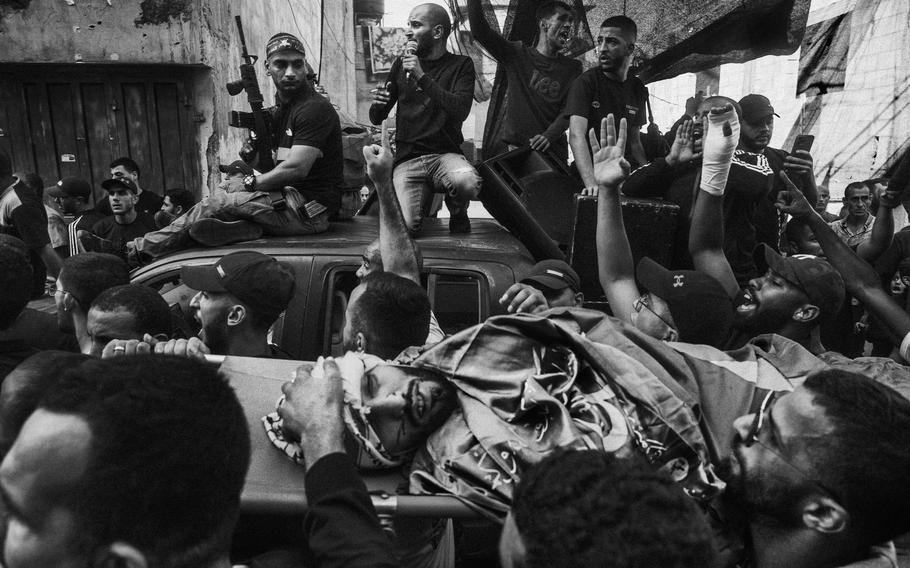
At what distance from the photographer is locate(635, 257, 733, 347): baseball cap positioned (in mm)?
2469

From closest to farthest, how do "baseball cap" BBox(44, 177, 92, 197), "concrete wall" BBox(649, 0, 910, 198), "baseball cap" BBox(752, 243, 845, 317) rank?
"baseball cap" BBox(752, 243, 845, 317)
"baseball cap" BBox(44, 177, 92, 197)
"concrete wall" BBox(649, 0, 910, 198)

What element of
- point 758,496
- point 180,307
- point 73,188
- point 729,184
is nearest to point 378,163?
point 180,307

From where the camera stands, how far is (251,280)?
267cm

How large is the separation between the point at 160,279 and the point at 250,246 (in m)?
0.46

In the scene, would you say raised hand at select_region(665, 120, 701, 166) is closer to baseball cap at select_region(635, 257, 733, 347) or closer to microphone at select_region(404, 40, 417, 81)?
baseball cap at select_region(635, 257, 733, 347)

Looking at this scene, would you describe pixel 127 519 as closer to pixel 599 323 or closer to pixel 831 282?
pixel 599 323

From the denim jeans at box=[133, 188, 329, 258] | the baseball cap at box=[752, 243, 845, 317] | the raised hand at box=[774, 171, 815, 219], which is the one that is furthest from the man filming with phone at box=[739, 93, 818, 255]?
the denim jeans at box=[133, 188, 329, 258]

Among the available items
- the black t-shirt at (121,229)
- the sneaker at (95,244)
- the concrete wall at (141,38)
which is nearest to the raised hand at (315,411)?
the sneaker at (95,244)

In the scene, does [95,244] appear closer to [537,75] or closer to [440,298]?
[440,298]

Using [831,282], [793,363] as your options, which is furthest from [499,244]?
[793,363]

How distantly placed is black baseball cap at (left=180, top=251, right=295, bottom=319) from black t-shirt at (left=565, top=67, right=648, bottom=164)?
253 cm

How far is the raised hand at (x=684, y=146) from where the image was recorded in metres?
3.76

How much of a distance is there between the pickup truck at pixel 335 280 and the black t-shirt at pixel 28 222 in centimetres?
134

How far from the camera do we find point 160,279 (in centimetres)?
324
